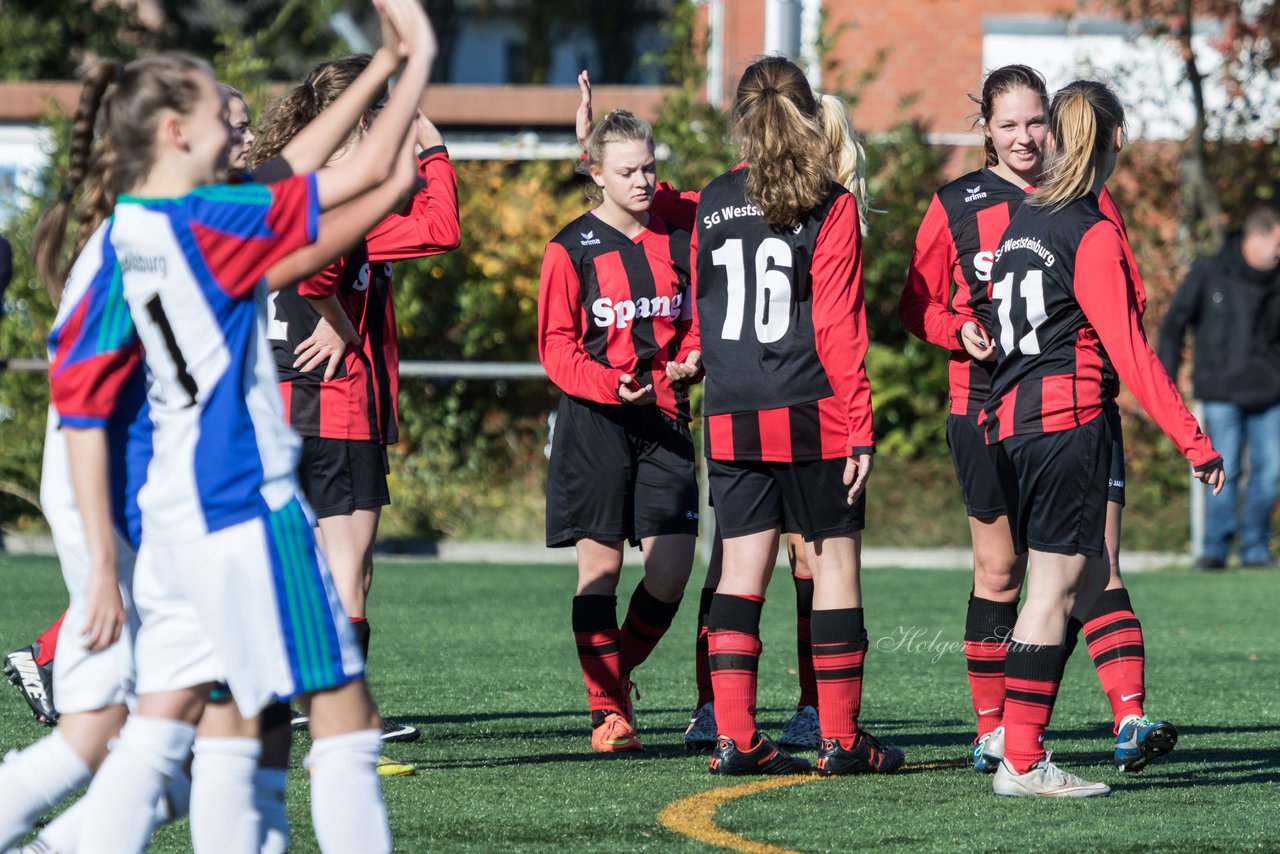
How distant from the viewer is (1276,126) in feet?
49.7

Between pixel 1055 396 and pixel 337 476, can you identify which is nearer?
pixel 1055 396

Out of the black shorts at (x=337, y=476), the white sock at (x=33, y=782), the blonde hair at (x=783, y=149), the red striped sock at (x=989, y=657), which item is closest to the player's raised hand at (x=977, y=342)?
the blonde hair at (x=783, y=149)

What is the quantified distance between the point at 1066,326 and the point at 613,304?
1.53 meters

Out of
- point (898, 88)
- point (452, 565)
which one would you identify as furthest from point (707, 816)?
point (898, 88)

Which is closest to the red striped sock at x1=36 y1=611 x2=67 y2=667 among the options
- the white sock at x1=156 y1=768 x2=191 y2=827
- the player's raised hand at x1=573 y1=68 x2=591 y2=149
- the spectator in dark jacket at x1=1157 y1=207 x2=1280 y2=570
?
the white sock at x1=156 y1=768 x2=191 y2=827

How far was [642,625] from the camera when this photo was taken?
5965mm

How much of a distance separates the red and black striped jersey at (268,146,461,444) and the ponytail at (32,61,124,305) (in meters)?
1.85

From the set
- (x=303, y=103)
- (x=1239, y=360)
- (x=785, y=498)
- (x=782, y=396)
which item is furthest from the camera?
(x=1239, y=360)

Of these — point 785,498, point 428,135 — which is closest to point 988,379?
point 785,498

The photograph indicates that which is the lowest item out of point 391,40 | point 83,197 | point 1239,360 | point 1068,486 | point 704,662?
point 704,662

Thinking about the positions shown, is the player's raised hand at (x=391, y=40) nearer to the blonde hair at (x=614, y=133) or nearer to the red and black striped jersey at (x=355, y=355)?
the red and black striped jersey at (x=355, y=355)

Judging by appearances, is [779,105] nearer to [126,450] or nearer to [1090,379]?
[1090,379]

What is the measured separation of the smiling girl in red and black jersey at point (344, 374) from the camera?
5.42 metres

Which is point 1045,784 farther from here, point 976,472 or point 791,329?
point 791,329
